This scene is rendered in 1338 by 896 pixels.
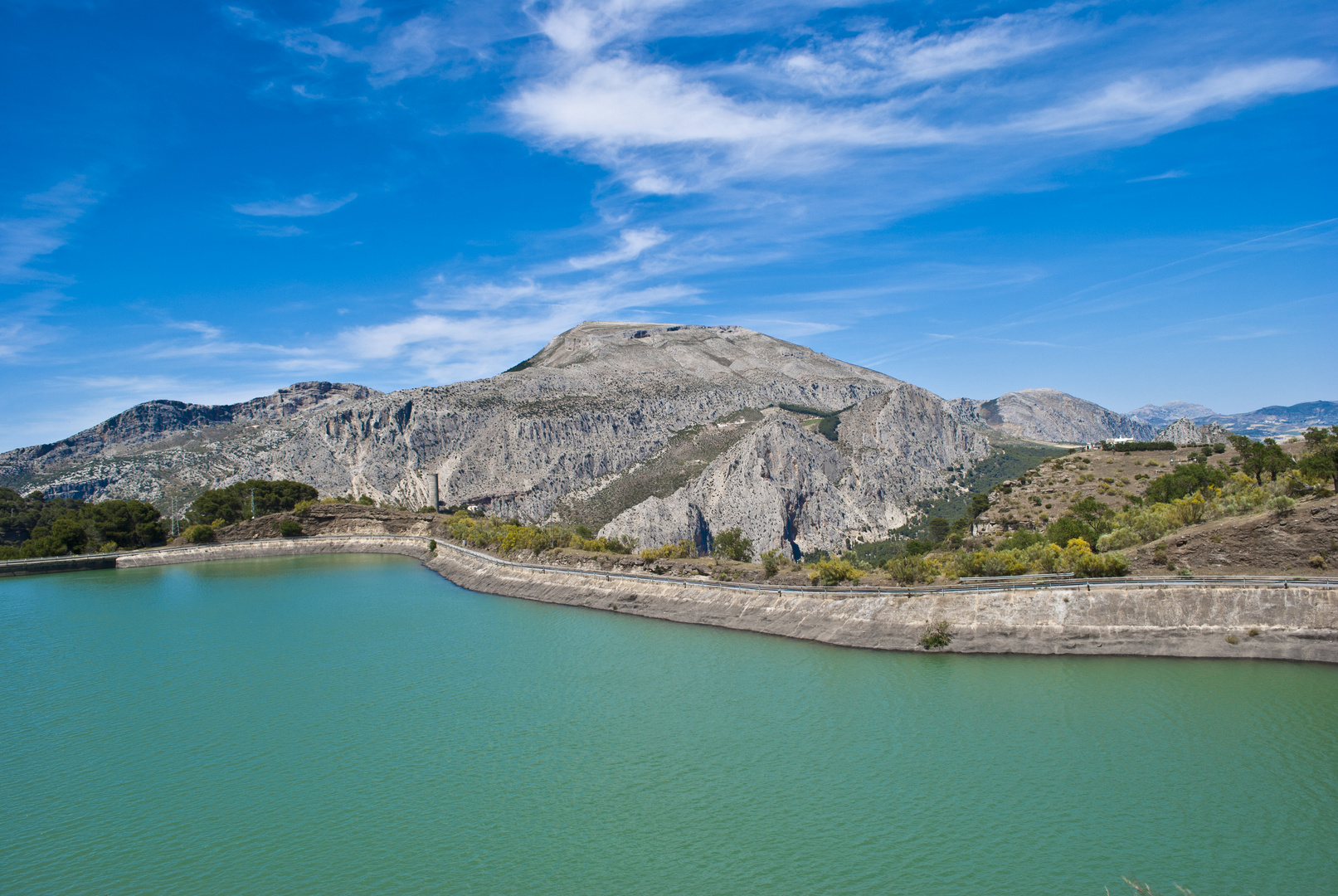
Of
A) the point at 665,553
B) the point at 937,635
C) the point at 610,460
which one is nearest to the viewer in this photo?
the point at 937,635

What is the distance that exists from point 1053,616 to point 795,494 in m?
108

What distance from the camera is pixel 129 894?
15344 mm

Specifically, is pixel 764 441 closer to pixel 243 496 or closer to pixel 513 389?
pixel 513 389

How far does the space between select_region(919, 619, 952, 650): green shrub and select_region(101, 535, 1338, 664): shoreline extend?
0.19 meters

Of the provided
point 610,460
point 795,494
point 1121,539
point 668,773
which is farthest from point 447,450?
point 668,773

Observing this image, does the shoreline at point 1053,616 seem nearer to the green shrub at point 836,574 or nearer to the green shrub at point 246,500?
the green shrub at point 836,574

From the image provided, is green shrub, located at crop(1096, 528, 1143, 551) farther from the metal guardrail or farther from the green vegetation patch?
the green vegetation patch

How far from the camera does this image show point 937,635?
31.9m

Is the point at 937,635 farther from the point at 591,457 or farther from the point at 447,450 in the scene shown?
the point at 447,450

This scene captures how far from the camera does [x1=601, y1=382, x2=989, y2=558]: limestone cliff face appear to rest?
131 meters

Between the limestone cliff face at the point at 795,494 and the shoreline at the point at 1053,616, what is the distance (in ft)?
273

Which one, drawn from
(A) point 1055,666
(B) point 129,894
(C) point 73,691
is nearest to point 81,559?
(C) point 73,691

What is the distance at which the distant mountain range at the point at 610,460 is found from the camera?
13662 centimetres

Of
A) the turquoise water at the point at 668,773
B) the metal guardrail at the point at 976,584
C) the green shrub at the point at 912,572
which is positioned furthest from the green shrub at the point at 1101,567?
the green shrub at the point at 912,572
